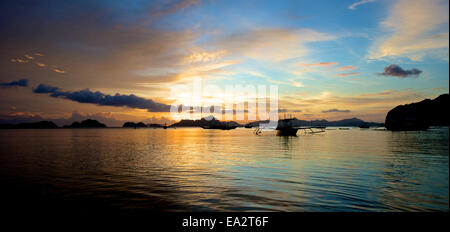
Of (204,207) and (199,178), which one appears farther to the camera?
(199,178)

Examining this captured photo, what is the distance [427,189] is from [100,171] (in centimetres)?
2742

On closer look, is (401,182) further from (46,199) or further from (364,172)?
(46,199)

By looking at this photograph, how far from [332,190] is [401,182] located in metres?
7.35

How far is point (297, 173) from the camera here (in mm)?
21422
